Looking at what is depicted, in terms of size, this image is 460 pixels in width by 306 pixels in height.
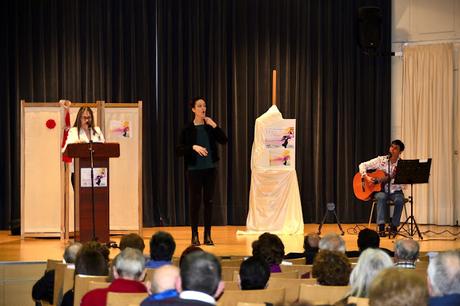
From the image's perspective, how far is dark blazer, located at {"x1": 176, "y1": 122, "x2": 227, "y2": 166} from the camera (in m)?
10.0

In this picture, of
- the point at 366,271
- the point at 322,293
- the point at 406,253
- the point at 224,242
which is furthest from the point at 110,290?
the point at 224,242

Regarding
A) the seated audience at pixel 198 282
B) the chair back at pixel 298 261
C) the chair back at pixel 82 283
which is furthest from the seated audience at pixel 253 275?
the chair back at pixel 298 261

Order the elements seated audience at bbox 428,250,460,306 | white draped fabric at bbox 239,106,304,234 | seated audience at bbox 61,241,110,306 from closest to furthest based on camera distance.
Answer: seated audience at bbox 428,250,460,306
seated audience at bbox 61,241,110,306
white draped fabric at bbox 239,106,304,234

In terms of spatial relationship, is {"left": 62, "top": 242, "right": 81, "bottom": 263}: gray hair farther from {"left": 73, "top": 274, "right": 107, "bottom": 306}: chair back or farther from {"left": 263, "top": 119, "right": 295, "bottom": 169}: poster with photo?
{"left": 263, "top": 119, "right": 295, "bottom": 169}: poster with photo

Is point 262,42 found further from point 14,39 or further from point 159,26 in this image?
point 14,39

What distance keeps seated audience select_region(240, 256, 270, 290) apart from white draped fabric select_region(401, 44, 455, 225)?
342 inches

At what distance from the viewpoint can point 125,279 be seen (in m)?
4.65

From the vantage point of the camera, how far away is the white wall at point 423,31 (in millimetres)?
12992

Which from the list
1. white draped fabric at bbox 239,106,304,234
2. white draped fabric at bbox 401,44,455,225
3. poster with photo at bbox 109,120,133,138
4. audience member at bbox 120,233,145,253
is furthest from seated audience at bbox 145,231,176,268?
white draped fabric at bbox 401,44,455,225

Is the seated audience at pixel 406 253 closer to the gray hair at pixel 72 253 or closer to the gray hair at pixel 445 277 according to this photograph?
the gray hair at pixel 445 277

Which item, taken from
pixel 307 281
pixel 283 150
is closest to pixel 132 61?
pixel 283 150

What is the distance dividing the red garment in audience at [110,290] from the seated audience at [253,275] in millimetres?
554

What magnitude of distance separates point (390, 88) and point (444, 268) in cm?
999

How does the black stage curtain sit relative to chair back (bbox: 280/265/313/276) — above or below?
above
